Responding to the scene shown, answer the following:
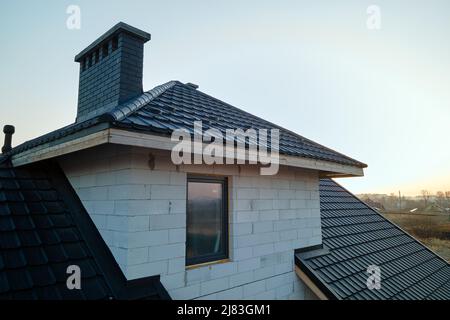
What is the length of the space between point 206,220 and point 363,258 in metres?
4.69

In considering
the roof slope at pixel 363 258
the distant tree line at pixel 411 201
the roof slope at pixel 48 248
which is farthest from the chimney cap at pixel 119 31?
the distant tree line at pixel 411 201

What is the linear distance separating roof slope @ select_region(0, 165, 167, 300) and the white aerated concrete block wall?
0.53 ft

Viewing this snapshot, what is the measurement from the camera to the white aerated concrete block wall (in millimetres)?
2820

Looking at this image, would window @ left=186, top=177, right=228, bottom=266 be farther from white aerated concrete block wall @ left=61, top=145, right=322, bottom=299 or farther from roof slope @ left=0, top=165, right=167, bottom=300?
roof slope @ left=0, top=165, right=167, bottom=300

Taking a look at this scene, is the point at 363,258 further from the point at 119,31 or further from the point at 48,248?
the point at 119,31

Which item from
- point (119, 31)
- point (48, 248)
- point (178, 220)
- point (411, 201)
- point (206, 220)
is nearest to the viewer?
point (48, 248)

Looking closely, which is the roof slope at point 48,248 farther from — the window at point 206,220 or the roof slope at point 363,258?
the roof slope at point 363,258

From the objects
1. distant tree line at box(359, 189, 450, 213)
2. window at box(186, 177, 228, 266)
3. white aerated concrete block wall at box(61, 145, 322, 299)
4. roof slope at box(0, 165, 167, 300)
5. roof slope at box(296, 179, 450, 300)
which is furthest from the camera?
distant tree line at box(359, 189, 450, 213)

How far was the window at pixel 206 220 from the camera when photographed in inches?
131

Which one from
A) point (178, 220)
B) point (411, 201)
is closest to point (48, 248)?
point (178, 220)

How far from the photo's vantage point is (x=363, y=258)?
19.8 feet

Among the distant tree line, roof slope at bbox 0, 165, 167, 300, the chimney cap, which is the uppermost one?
the chimney cap

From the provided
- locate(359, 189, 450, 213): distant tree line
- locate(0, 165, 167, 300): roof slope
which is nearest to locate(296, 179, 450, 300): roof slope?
locate(0, 165, 167, 300): roof slope

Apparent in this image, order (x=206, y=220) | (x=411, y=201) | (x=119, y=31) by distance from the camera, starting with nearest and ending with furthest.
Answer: (x=206, y=220), (x=119, y=31), (x=411, y=201)
